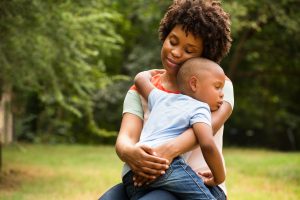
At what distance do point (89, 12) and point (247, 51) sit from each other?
11.4m

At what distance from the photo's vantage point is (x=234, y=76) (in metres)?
22.1

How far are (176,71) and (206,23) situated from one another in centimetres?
26

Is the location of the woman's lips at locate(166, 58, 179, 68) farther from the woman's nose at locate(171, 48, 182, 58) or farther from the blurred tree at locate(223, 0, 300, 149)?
the blurred tree at locate(223, 0, 300, 149)

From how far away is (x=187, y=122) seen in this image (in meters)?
2.47

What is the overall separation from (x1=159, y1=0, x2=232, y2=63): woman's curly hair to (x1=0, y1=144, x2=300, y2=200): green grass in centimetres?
596

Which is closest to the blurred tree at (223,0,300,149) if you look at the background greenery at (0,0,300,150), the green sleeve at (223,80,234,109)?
the background greenery at (0,0,300,150)

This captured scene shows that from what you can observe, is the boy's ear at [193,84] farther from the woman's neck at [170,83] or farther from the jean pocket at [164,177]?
the jean pocket at [164,177]

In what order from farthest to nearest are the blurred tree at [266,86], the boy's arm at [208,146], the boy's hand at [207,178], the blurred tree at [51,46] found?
1. the blurred tree at [266,86]
2. the blurred tree at [51,46]
3. the boy's hand at [207,178]
4. the boy's arm at [208,146]

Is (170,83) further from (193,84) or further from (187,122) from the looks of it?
(187,122)

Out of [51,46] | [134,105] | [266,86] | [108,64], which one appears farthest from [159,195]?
[108,64]

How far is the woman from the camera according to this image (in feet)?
8.02

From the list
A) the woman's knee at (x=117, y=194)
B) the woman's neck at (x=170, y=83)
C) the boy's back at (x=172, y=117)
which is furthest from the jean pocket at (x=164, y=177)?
the woman's neck at (x=170, y=83)

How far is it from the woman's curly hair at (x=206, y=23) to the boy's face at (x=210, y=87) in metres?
0.11

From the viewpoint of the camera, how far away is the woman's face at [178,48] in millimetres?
2576
